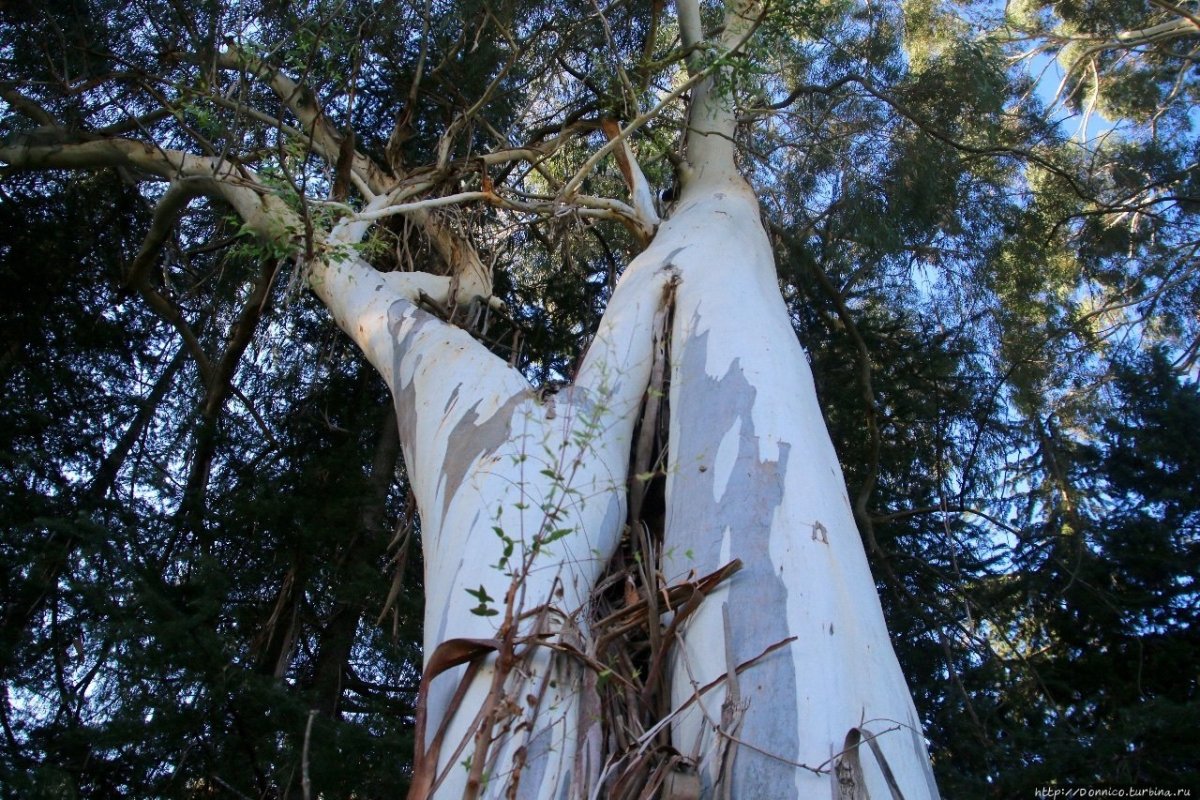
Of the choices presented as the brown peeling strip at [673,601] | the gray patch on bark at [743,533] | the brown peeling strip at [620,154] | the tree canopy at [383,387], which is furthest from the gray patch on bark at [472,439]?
the brown peeling strip at [620,154]

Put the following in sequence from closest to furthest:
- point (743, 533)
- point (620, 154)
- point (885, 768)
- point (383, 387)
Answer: point (885, 768) → point (743, 533) → point (620, 154) → point (383, 387)

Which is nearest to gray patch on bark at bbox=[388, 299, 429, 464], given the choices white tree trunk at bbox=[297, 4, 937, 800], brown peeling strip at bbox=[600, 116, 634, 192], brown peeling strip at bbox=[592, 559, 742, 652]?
white tree trunk at bbox=[297, 4, 937, 800]

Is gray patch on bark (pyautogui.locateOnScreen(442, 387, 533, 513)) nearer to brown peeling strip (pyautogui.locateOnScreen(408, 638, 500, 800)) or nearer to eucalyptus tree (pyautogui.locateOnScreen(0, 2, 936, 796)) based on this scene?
eucalyptus tree (pyautogui.locateOnScreen(0, 2, 936, 796))

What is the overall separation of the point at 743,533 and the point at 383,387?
3726 millimetres

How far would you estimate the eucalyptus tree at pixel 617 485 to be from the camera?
1.42 meters

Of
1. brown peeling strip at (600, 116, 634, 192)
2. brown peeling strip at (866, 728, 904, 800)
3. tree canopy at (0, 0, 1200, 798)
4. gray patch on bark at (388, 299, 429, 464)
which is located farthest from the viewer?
brown peeling strip at (600, 116, 634, 192)

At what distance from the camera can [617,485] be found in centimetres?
199

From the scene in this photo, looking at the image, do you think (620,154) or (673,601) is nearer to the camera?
(673,601)

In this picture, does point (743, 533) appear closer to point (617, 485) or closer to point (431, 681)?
point (617, 485)

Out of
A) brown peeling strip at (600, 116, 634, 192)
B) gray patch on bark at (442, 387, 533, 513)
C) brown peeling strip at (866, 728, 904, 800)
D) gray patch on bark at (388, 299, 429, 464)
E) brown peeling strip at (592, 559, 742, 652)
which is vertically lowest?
brown peeling strip at (866, 728, 904, 800)

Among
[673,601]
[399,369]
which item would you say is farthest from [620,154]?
[673,601]

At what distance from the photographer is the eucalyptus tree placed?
1.42m

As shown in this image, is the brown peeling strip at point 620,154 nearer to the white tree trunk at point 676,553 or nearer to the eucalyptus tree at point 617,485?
the eucalyptus tree at point 617,485

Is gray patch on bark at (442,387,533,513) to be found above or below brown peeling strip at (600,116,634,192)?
below
